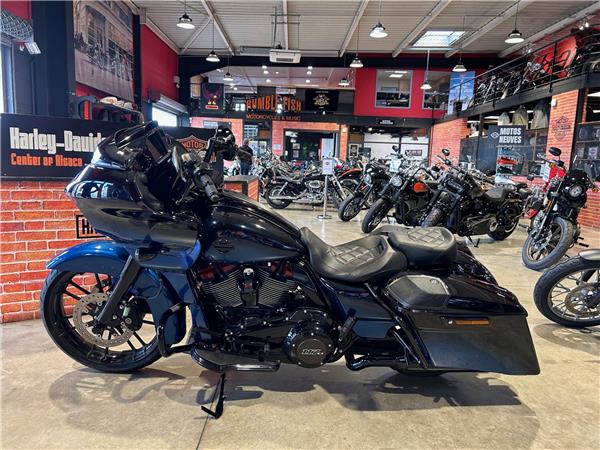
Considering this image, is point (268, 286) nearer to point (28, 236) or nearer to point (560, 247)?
point (28, 236)

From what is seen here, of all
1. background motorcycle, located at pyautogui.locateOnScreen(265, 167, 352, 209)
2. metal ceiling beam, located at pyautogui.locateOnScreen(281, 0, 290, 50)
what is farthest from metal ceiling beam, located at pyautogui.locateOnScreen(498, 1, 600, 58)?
background motorcycle, located at pyautogui.locateOnScreen(265, 167, 352, 209)

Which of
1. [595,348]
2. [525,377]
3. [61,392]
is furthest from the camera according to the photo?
[595,348]

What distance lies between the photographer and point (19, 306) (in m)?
2.74

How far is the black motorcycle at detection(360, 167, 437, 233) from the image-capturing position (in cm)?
581

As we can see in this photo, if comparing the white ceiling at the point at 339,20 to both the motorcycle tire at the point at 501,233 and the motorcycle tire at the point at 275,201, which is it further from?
the motorcycle tire at the point at 501,233

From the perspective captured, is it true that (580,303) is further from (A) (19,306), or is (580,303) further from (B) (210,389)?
(A) (19,306)

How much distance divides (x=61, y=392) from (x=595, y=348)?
3176 millimetres

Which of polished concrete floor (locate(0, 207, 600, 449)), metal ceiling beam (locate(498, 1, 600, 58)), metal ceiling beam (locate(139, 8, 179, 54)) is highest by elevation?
metal ceiling beam (locate(498, 1, 600, 58))

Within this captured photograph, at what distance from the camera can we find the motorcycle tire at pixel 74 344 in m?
2.09

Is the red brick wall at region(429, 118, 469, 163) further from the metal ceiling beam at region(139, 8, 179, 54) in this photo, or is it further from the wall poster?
the wall poster

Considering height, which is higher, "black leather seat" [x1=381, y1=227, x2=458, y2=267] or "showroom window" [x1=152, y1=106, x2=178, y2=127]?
"showroom window" [x1=152, y1=106, x2=178, y2=127]

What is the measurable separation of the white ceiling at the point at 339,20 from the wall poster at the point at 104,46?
106 centimetres

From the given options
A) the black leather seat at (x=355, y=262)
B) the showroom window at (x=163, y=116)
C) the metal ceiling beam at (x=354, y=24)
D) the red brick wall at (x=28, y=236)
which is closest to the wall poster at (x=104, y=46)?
the showroom window at (x=163, y=116)

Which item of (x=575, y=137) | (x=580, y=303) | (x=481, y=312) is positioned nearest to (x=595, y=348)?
(x=580, y=303)
